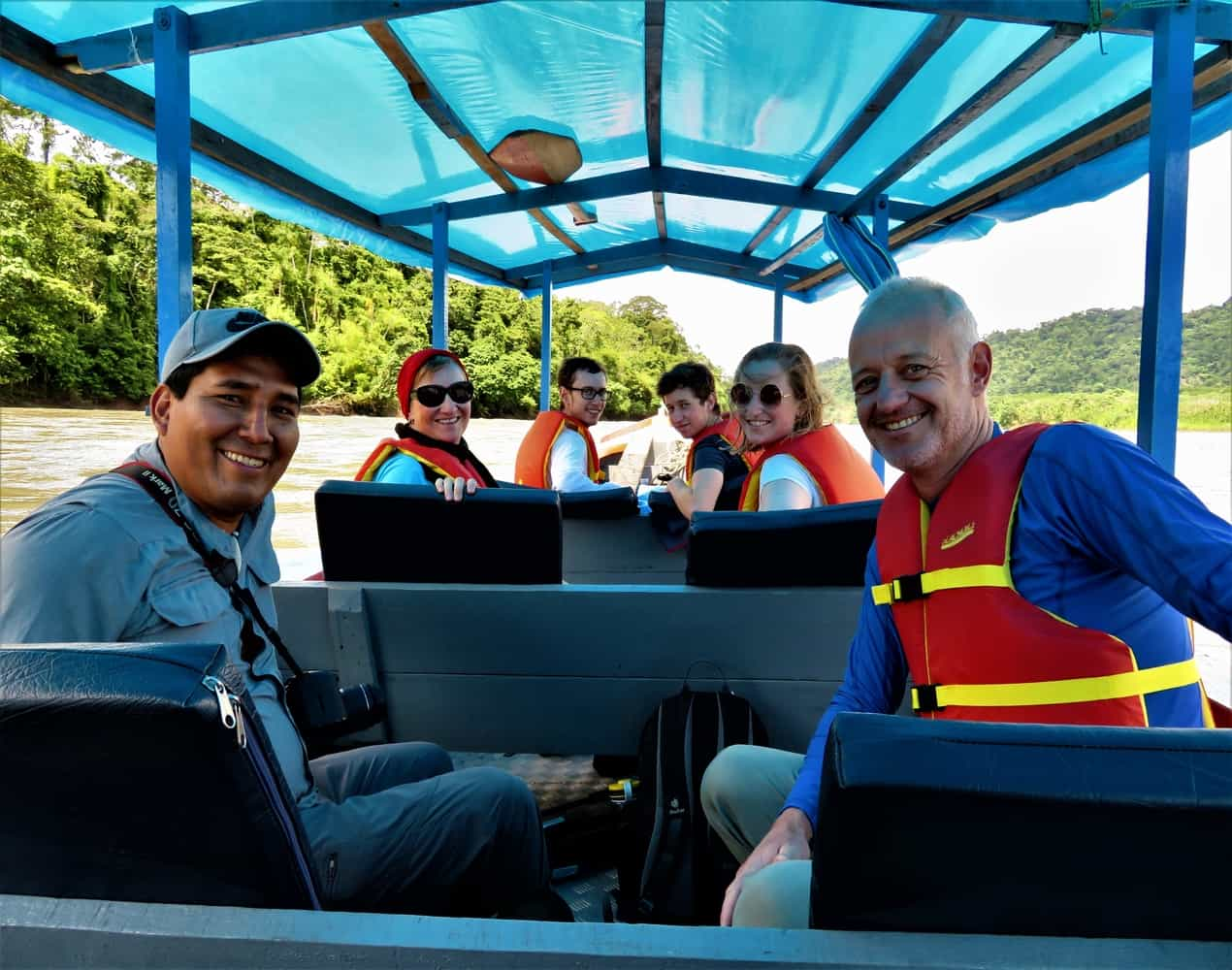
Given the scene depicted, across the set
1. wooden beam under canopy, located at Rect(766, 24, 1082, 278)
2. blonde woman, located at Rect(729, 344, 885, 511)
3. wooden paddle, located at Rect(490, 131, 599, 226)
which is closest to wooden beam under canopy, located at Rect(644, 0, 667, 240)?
wooden paddle, located at Rect(490, 131, 599, 226)

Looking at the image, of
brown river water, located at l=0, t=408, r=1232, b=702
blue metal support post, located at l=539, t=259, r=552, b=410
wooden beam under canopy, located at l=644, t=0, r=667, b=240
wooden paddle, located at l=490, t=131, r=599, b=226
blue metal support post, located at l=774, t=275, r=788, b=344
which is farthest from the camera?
blue metal support post, located at l=774, t=275, r=788, b=344

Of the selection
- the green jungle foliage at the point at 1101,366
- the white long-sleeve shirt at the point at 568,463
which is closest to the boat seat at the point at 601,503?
the white long-sleeve shirt at the point at 568,463

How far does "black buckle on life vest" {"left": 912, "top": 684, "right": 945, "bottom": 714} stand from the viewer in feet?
4.25

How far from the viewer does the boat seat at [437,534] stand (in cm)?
197

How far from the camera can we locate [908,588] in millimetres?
1349

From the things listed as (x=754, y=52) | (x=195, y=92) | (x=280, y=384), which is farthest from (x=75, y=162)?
(x=280, y=384)

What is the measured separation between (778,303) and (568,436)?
5558 millimetres

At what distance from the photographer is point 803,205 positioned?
594 centimetres

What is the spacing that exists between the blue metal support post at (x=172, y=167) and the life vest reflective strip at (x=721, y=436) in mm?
2225

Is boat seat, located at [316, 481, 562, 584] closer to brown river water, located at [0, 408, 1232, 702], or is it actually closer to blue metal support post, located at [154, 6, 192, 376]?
blue metal support post, located at [154, 6, 192, 376]

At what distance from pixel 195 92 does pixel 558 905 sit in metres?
4.48

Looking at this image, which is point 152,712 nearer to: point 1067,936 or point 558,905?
point 1067,936

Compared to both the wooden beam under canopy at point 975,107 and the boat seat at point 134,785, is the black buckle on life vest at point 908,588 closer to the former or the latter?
the boat seat at point 134,785

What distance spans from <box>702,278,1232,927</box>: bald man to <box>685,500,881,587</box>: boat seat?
314mm
